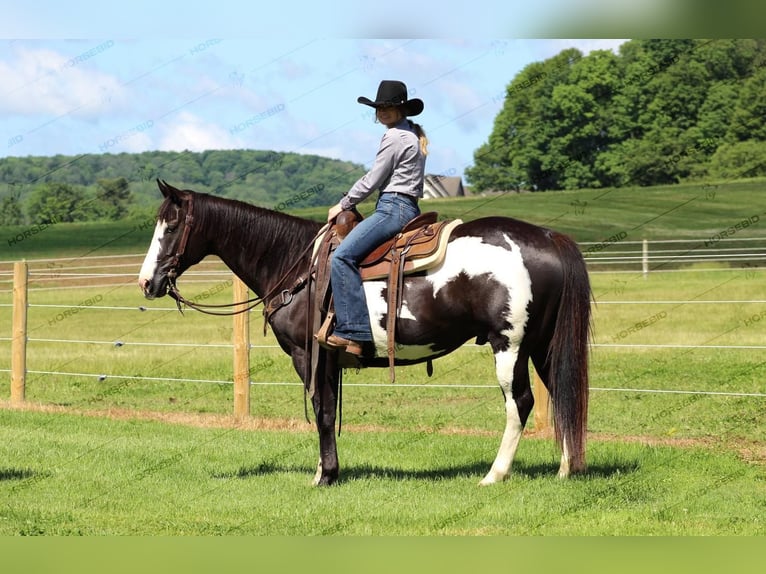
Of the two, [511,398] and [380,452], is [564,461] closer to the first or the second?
[511,398]

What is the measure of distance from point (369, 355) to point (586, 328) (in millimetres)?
1593

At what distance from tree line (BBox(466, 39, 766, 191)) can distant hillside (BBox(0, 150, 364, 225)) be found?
13.2 metres

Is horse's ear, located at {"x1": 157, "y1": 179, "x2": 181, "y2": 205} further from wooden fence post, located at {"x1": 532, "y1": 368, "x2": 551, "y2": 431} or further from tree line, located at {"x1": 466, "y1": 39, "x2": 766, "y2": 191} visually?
tree line, located at {"x1": 466, "y1": 39, "x2": 766, "y2": 191}

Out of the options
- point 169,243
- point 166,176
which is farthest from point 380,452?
point 166,176

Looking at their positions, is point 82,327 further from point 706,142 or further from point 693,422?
point 706,142

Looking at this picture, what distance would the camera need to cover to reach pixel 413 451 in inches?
341

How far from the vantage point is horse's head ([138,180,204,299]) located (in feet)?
24.7

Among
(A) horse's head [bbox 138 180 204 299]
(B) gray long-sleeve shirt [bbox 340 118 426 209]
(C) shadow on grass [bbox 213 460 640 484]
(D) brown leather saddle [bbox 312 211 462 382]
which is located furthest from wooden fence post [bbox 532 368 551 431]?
(A) horse's head [bbox 138 180 204 299]

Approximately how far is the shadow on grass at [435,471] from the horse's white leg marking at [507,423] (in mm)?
257

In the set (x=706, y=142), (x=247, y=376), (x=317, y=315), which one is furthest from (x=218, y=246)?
(x=706, y=142)

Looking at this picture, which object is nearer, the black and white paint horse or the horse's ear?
the black and white paint horse

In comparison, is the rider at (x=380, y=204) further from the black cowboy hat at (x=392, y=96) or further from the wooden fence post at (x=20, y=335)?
the wooden fence post at (x=20, y=335)

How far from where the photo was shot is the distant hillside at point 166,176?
71.2 metres

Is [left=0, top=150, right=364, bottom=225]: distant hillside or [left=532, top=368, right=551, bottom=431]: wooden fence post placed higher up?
[left=0, top=150, right=364, bottom=225]: distant hillside
